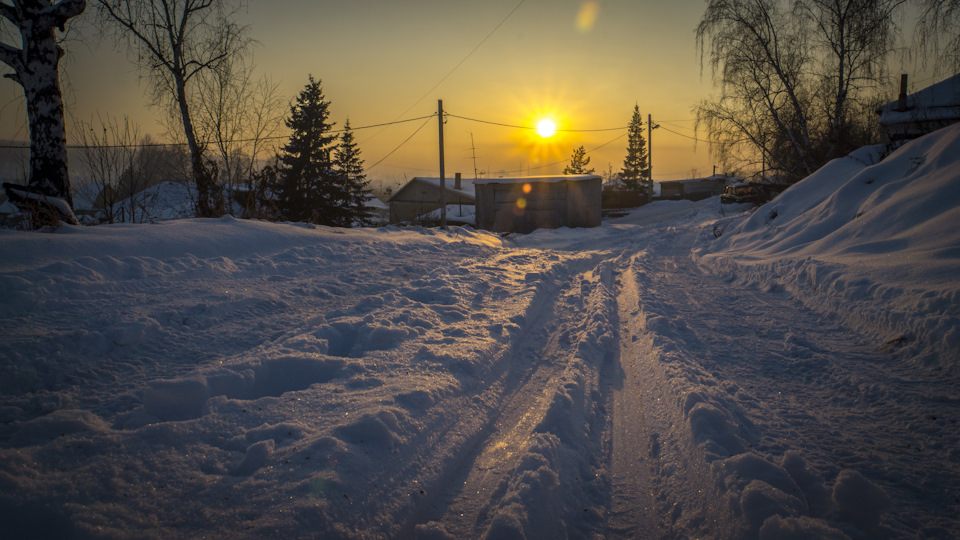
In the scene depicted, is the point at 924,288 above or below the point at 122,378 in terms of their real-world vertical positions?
above

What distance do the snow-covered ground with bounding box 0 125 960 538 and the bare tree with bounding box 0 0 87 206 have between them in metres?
2.10

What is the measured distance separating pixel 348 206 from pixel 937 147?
26664 millimetres

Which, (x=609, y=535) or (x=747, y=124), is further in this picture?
(x=747, y=124)

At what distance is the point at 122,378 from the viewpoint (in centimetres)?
266

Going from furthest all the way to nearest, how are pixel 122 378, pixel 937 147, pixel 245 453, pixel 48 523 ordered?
pixel 937 147 → pixel 122 378 → pixel 245 453 → pixel 48 523

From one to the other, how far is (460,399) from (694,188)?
63637 mm

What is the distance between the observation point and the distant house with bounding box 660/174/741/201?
5375 centimetres

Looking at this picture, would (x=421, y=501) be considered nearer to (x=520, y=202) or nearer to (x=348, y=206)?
(x=520, y=202)

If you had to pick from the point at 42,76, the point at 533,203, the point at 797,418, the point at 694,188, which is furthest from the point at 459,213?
the point at 694,188

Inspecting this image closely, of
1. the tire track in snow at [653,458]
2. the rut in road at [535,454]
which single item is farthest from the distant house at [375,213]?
the tire track in snow at [653,458]

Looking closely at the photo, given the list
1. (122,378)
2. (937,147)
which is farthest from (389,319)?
(937,147)

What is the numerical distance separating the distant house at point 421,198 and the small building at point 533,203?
17.5 metres

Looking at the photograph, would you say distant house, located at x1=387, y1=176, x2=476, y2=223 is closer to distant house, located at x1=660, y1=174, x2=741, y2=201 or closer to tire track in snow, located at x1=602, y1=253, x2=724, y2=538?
→ distant house, located at x1=660, y1=174, x2=741, y2=201

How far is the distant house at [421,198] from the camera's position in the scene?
137 ft
